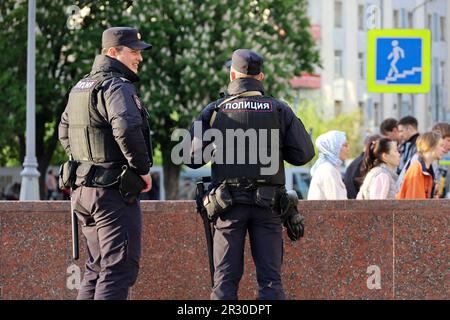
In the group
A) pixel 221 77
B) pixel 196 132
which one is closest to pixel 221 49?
pixel 221 77

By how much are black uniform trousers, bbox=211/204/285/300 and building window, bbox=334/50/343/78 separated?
60.5 meters

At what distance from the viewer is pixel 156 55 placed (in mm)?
35375

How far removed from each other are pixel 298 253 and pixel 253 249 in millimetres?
1836

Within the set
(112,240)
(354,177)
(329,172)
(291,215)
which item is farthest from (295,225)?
(354,177)

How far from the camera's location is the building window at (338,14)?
224ft

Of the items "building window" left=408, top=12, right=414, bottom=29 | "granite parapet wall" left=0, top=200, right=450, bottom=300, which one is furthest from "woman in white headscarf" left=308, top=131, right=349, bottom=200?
"building window" left=408, top=12, right=414, bottom=29

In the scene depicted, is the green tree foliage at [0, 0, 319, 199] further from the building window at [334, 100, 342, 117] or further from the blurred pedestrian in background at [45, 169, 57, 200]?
the building window at [334, 100, 342, 117]

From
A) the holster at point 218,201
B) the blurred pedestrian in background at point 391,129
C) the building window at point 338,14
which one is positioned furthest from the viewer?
the building window at point 338,14

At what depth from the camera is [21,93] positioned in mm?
34812

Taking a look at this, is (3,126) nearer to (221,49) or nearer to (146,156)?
(221,49)

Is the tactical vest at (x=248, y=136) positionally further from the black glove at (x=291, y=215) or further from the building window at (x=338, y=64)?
the building window at (x=338, y=64)

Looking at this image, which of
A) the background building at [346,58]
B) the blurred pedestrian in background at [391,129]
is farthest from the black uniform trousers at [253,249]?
the background building at [346,58]

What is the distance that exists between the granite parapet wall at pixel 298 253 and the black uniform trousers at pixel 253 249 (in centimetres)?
175

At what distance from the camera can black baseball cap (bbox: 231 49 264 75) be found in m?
8.74
